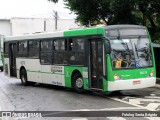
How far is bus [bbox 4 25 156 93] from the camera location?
14562mm

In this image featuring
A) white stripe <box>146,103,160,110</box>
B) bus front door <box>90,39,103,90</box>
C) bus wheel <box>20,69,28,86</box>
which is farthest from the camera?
bus wheel <box>20,69,28,86</box>

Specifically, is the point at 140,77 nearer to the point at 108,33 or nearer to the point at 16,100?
the point at 108,33

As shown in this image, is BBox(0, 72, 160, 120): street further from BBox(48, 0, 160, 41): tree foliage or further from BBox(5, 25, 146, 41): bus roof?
BBox(48, 0, 160, 41): tree foliage

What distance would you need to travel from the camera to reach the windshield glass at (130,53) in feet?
48.2

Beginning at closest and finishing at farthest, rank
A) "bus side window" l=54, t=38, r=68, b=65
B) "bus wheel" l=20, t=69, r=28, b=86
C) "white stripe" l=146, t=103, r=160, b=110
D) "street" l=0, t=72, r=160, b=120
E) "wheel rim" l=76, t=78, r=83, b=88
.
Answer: "white stripe" l=146, t=103, r=160, b=110
"street" l=0, t=72, r=160, b=120
"wheel rim" l=76, t=78, r=83, b=88
"bus side window" l=54, t=38, r=68, b=65
"bus wheel" l=20, t=69, r=28, b=86

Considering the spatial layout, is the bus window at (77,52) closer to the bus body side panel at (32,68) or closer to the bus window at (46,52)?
the bus window at (46,52)

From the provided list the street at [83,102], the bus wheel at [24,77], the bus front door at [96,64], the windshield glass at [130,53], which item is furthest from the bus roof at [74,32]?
the street at [83,102]

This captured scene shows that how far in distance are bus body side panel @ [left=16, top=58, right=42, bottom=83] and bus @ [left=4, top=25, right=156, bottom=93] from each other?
1.29 m

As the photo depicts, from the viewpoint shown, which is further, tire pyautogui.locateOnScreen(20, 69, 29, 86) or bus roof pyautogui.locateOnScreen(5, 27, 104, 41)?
tire pyautogui.locateOnScreen(20, 69, 29, 86)

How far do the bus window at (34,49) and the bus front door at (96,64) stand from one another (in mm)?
5411

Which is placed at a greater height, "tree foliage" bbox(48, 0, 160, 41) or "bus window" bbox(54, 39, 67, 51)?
"tree foliage" bbox(48, 0, 160, 41)

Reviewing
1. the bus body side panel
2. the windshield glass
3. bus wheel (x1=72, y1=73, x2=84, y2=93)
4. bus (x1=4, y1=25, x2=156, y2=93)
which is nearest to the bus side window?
bus (x1=4, y1=25, x2=156, y2=93)

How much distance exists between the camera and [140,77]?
14914 millimetres

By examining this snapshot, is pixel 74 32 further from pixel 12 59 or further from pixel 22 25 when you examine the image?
pixel 22 25
